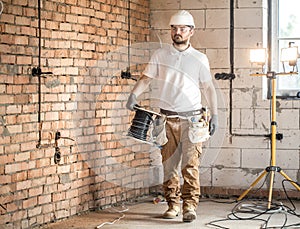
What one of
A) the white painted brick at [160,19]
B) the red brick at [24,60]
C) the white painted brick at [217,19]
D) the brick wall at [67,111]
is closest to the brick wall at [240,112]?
the white painted brick at [217,19]

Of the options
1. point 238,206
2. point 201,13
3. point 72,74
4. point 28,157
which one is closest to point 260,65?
point 201,13

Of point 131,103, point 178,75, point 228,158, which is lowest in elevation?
point 228,158

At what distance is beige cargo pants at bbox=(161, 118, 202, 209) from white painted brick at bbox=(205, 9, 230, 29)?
1572 mm

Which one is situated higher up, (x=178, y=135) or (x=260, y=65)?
(x=260, y=65)

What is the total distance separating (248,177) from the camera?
6.91 m

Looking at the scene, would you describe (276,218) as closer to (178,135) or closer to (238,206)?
(238,206)

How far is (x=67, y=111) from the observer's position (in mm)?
5809

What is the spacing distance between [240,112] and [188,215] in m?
1.61

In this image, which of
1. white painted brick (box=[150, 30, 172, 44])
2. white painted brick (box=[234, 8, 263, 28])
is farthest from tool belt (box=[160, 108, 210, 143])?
white painted brick (box=[150, 30, 172, 44])

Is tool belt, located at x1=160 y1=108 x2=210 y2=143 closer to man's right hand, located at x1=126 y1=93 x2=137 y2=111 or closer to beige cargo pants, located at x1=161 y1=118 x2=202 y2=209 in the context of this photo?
beige cargo pants, located at x1=161 y1=118 x2=202 y2=209

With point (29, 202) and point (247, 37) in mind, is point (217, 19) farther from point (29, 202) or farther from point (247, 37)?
point (29, 202)

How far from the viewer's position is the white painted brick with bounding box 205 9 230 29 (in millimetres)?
6941

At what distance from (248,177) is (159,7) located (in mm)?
1909

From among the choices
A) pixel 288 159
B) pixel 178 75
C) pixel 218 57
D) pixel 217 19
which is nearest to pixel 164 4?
pixel 217 19
